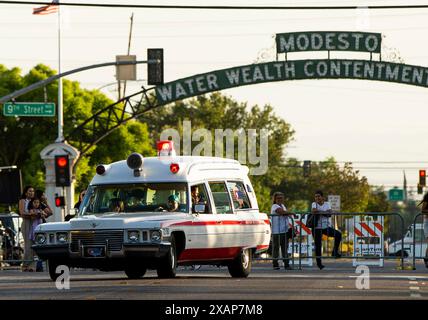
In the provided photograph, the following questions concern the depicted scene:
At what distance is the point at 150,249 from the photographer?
70.6ft

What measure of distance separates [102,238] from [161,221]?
94cm

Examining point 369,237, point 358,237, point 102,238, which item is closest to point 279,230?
point 358,237

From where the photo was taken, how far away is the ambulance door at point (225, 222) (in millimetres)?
A: 23359

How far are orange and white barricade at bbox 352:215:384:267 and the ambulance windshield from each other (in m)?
8.88

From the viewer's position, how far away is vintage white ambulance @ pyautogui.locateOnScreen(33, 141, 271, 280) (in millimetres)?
21688

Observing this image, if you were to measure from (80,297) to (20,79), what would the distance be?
2309 inches

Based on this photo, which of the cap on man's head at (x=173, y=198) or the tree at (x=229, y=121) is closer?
the cap on man's head at (x=173, y=198)

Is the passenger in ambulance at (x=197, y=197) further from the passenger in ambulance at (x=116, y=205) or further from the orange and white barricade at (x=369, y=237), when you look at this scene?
the orange and white barricade at (x=369, y=237)

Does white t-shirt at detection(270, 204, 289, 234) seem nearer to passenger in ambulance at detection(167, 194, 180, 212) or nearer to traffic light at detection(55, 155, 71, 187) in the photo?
passenger in ambulance at detection(167, 194, 180, 212)

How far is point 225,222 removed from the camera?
23531 millimetres

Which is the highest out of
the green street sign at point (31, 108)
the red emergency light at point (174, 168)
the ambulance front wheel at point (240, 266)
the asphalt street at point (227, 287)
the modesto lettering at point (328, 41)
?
the modesto lettering at point (328, 41)

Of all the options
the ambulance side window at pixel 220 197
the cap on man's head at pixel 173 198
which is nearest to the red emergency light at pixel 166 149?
the ambulance side window at pixel 220 197

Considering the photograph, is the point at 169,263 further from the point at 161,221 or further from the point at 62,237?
the point at 62,237
